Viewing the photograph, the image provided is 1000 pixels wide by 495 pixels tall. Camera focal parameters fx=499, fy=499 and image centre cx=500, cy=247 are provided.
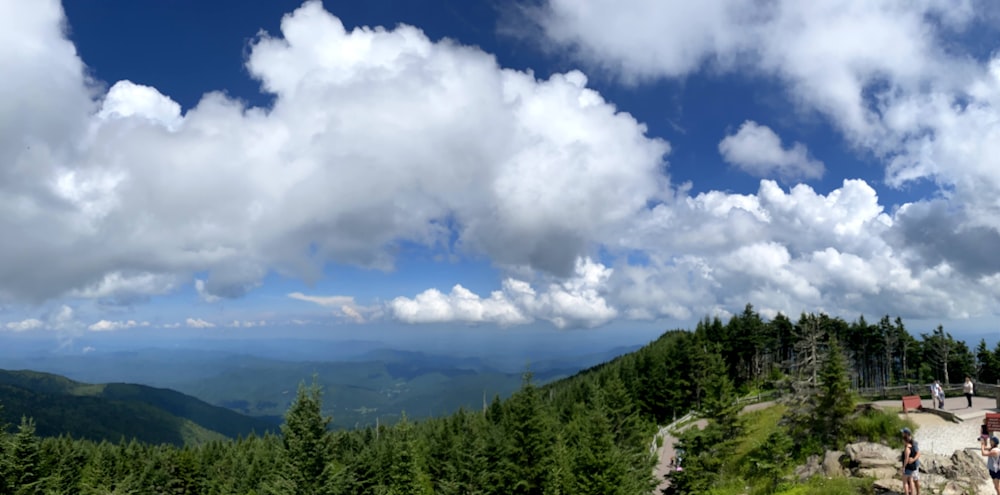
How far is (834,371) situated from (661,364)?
48876 millimetres

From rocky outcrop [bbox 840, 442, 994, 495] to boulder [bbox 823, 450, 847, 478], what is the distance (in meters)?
0.63

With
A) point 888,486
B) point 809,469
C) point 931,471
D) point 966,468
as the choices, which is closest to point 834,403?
A: point 809,469

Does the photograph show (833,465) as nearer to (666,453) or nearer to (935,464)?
(935,464)

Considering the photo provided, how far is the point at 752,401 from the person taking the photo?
61.2 metres

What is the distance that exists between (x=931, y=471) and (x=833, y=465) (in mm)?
6072

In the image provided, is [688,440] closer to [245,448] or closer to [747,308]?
[747,308]

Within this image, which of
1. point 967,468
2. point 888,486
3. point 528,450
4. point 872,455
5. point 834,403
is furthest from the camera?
point 528,450

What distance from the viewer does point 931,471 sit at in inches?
845

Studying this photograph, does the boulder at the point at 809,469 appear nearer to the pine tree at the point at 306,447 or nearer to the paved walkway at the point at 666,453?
the paved walkway at the point at 666,453

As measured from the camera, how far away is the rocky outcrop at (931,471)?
19.4 metres

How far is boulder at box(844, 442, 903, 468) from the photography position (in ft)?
81.3

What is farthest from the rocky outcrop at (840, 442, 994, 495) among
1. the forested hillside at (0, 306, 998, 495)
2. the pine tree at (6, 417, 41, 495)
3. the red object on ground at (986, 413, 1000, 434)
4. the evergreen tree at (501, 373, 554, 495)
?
the pine tree at (6, 417, 41, 495)

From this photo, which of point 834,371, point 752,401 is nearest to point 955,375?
point 752,401

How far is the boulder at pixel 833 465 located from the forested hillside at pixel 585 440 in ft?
7.10
